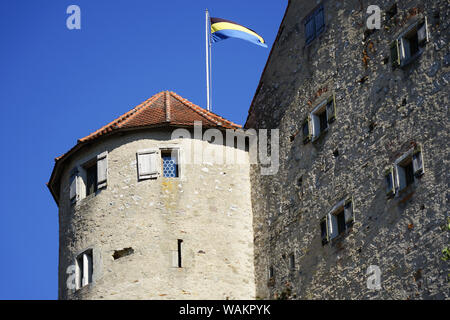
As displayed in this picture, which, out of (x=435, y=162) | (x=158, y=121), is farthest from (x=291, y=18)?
(x=435, y=162)

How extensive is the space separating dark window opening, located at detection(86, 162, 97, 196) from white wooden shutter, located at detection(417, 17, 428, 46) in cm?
1152

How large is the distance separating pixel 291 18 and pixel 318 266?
9.11 m

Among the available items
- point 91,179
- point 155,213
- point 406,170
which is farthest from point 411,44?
point 91,179

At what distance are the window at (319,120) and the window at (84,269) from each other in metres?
7.46

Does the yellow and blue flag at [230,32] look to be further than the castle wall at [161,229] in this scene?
Yes

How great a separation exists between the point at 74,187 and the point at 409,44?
11894 mm

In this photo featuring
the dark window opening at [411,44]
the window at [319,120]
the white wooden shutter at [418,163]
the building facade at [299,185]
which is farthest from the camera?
the window at [319,120]

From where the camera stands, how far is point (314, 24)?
34.6 m

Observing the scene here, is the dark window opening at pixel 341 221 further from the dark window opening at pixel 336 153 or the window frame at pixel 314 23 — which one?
the window frame at pixel 314 23

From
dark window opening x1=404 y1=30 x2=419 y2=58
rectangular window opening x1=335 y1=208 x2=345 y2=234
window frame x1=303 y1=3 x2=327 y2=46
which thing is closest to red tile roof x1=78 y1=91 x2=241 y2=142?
window frame x1=303 y1=3 x2=327 y2=46

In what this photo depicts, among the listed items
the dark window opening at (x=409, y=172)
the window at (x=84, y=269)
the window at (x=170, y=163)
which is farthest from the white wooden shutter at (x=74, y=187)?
the dark window opening at (x=409, y=172)

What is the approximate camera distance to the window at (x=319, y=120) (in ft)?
106

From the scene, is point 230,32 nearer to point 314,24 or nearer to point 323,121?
point 314,24

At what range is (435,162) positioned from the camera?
27500 millimetres
